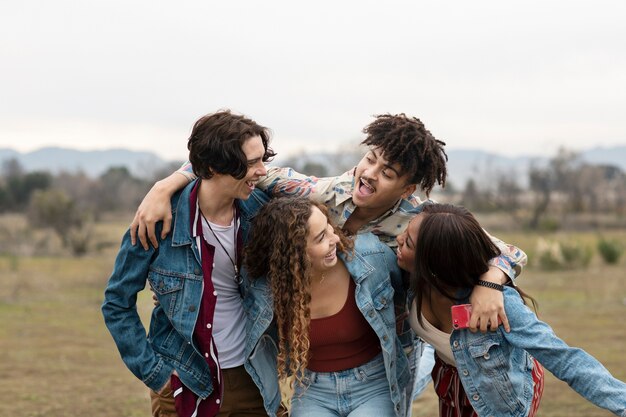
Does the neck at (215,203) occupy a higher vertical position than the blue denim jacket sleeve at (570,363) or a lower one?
higher

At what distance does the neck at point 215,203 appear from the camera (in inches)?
140

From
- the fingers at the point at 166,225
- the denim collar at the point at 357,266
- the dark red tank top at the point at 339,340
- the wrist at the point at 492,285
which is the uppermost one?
the fingers at the point at 166,225

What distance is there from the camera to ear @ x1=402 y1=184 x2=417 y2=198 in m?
3.92

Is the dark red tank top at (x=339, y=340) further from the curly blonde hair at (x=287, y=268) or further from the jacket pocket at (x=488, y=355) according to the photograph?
the jacket pocket at (x=488, y=355)

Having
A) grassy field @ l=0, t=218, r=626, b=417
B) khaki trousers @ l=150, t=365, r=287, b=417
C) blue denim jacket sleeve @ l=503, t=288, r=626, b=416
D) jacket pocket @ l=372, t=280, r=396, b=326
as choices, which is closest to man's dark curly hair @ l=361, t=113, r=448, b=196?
jacket pocket @ l=372, t=280, r=396, b=326

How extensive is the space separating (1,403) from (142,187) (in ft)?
120

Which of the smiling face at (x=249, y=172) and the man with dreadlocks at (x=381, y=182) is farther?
the man with dreadlocks at (x=381, y=182)

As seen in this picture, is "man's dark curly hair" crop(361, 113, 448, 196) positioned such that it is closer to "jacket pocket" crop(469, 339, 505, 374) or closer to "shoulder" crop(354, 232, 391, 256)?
"shoulder" crop(354, 232, 391, 256)

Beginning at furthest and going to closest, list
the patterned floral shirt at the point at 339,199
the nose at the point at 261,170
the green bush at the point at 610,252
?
the green bush at the point at 610,252 → the patterned floral shirt at the point at 339,199 → the nose at the point at 261,170

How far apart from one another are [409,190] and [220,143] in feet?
3.44

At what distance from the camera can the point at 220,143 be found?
3.41 meters

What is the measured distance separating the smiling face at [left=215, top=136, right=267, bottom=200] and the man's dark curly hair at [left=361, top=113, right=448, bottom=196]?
64 cm

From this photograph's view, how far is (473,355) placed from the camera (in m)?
3.39

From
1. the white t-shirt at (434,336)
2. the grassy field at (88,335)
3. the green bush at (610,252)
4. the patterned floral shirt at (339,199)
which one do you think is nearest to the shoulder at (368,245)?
the patterned floral shirt at (339,199)
